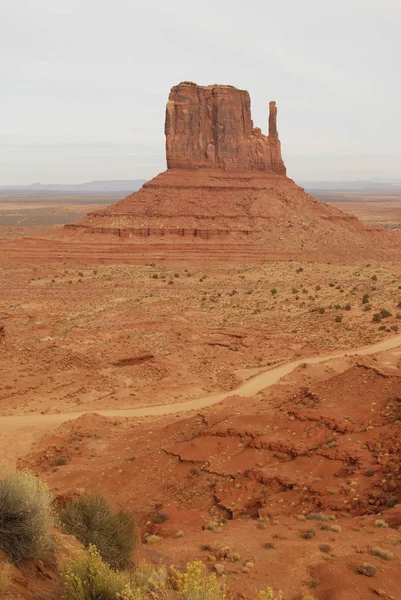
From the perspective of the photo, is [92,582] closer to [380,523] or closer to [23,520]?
[23,520]

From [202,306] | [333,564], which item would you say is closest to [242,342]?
[202,306]

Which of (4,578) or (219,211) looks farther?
(219,211)

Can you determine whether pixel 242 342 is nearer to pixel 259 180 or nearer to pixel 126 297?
pixel 126 297

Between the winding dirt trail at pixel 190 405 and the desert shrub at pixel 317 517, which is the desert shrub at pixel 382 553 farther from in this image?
the winding dirt trail at pixel 190 405

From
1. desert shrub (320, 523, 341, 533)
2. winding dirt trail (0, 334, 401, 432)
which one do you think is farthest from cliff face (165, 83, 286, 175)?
desert shrub (320, 523, 341, 533)

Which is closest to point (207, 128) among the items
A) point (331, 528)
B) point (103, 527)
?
point (331, 528)

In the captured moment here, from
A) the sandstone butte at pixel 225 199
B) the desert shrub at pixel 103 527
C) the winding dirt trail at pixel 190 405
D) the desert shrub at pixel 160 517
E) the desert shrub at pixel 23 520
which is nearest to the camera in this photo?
the desert shrub at pixel 23 520

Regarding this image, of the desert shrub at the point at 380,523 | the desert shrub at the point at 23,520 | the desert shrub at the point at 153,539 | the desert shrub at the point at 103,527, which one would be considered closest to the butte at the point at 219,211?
the desert shrub at the point at 153,539
